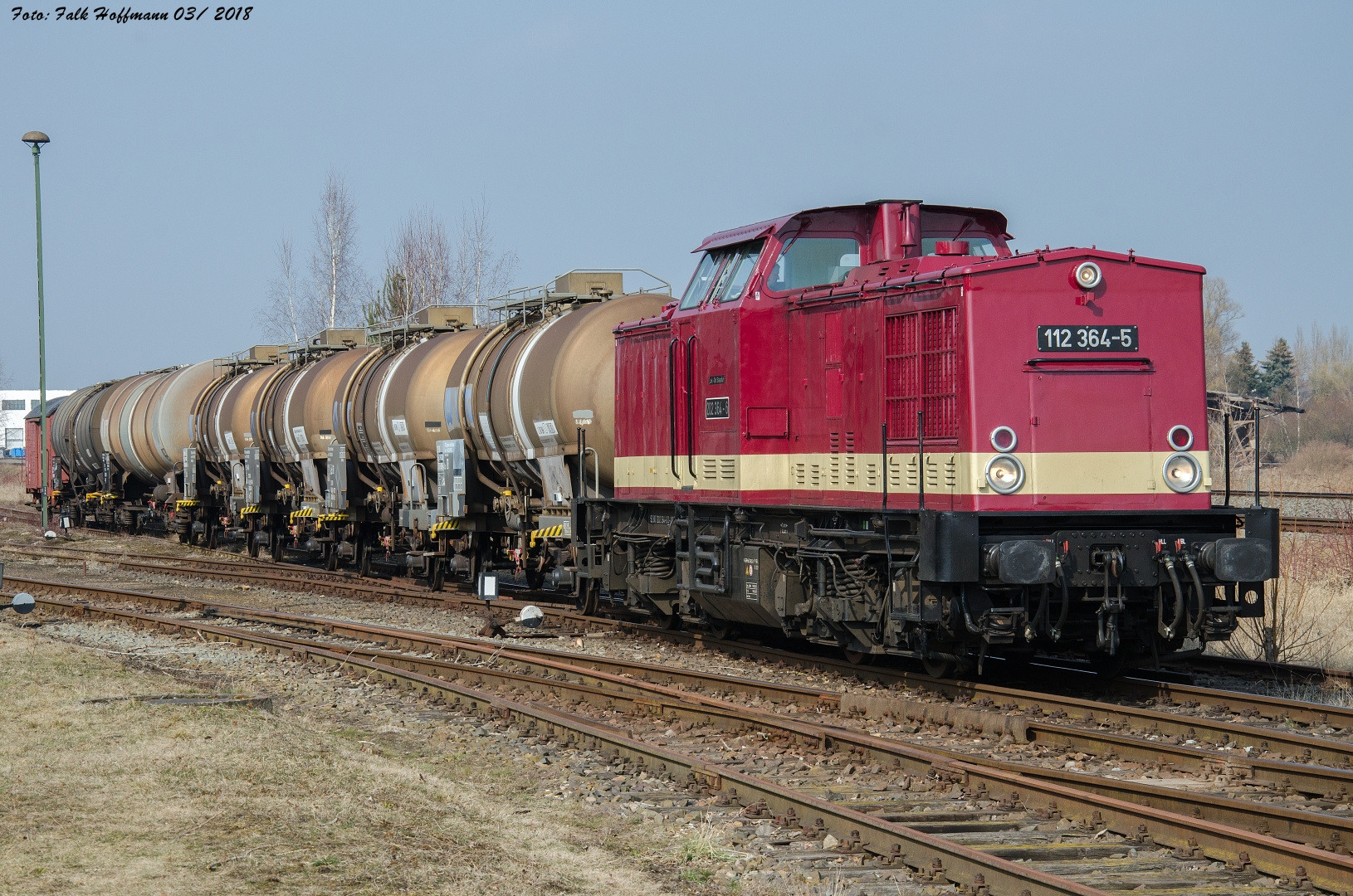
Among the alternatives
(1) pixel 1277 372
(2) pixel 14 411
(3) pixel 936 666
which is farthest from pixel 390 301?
(2) pixel 14 411

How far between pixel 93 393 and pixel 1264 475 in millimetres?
35445

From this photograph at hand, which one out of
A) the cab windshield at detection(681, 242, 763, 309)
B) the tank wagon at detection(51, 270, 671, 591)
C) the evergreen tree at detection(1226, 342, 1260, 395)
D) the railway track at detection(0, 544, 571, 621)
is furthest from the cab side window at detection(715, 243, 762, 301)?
the evergreen tree at detection(1226, 342, 1260, 395)

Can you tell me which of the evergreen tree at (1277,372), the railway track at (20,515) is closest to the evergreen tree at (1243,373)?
the evergreen tree at (1277,372)

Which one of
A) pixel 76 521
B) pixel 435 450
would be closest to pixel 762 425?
pixel 435 450

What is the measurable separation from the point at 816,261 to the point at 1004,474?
2890mm

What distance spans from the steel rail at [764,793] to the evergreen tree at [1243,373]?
76.0m

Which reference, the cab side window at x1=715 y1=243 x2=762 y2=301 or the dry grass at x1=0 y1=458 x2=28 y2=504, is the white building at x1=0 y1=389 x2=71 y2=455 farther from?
the cab side window at x1=715 y1=243 x2=762 y2=301

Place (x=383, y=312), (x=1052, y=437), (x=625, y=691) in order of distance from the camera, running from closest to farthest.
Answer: (x=1052, y=437) → (x=625, y=691) → (x=383, y=312)

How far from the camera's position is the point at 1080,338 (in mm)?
9867

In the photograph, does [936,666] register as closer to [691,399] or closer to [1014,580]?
[1014,580]

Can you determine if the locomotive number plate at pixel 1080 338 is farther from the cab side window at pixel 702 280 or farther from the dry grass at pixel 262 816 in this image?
the dry grass at pixel 262 816

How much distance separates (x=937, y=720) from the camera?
920 centimetres

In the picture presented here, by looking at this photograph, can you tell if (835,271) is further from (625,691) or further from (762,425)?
(625,691)

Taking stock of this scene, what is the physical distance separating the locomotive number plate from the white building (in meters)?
127
